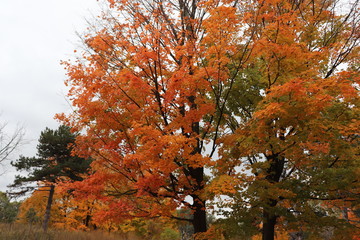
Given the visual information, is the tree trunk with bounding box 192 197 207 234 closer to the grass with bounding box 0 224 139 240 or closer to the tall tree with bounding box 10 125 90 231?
the grass with bounding box 0 224 139 240

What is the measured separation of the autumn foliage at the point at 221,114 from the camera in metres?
7.44

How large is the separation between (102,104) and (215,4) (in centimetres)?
487

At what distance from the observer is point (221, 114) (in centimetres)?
884

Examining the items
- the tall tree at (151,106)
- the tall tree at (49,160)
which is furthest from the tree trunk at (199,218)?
the tall tree at (49,160)

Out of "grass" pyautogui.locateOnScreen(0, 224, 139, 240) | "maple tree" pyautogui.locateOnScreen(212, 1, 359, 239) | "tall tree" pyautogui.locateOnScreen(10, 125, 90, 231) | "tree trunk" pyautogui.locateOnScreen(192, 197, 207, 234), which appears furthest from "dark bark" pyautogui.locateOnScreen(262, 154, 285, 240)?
"tall tree" pyautogui.locateOnScreen(10, 125, 90, 231)

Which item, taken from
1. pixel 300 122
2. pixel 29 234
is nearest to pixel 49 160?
pixel 29 234

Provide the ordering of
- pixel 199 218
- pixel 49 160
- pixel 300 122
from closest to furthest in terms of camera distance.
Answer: pixel 300 122 < pixel 199 218 < pixel 49 160

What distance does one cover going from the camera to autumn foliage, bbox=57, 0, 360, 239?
7.44 metres

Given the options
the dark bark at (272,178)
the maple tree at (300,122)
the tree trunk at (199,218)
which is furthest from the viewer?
the dark bark at (272,178)

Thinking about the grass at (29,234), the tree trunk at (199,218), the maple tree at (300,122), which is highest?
the maple tree at (300,122)

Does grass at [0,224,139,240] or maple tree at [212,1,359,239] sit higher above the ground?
maple tree at [212,1,359,239]

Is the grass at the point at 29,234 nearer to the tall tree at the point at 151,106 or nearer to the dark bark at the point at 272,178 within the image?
the tall tree at the point at 151,106

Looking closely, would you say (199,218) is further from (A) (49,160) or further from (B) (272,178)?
(A) (49,160)

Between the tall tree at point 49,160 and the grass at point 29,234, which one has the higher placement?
the tall tree at point 49,160
